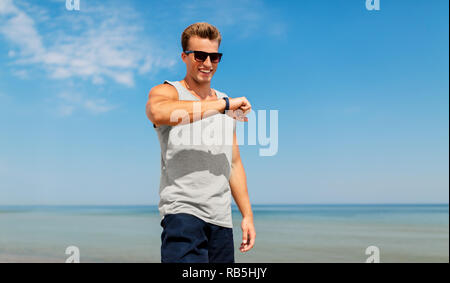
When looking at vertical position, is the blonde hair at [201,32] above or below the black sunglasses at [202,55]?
above

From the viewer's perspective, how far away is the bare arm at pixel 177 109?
2.36m

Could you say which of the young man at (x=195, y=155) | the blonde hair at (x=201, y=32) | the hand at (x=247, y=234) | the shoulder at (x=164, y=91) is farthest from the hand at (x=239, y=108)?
the hand at (x=247, y=234)

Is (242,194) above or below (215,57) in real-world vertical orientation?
below

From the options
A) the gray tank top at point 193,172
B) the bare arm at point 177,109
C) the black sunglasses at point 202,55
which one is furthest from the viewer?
the black sunglasses at point 202,55

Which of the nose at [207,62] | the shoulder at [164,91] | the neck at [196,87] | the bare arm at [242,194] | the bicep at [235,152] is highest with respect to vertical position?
the nose at [207,62]

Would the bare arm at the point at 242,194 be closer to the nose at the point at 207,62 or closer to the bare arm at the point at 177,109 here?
the nose at the point at 207,62

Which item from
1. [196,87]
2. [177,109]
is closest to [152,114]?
[177,109]

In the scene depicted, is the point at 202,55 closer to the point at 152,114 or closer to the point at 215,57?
the point at 215,57

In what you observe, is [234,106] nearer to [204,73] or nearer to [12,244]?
[204,73]

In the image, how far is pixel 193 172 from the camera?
8.39 feet

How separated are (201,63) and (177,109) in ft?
1.80

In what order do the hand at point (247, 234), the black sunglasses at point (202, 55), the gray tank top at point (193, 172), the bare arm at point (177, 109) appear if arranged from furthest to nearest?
the hand at point (247, 234)
the black sunglasses at point (202, 55)
the gray tank top at point (193, 172)
the bare arm at point (177, 109)
